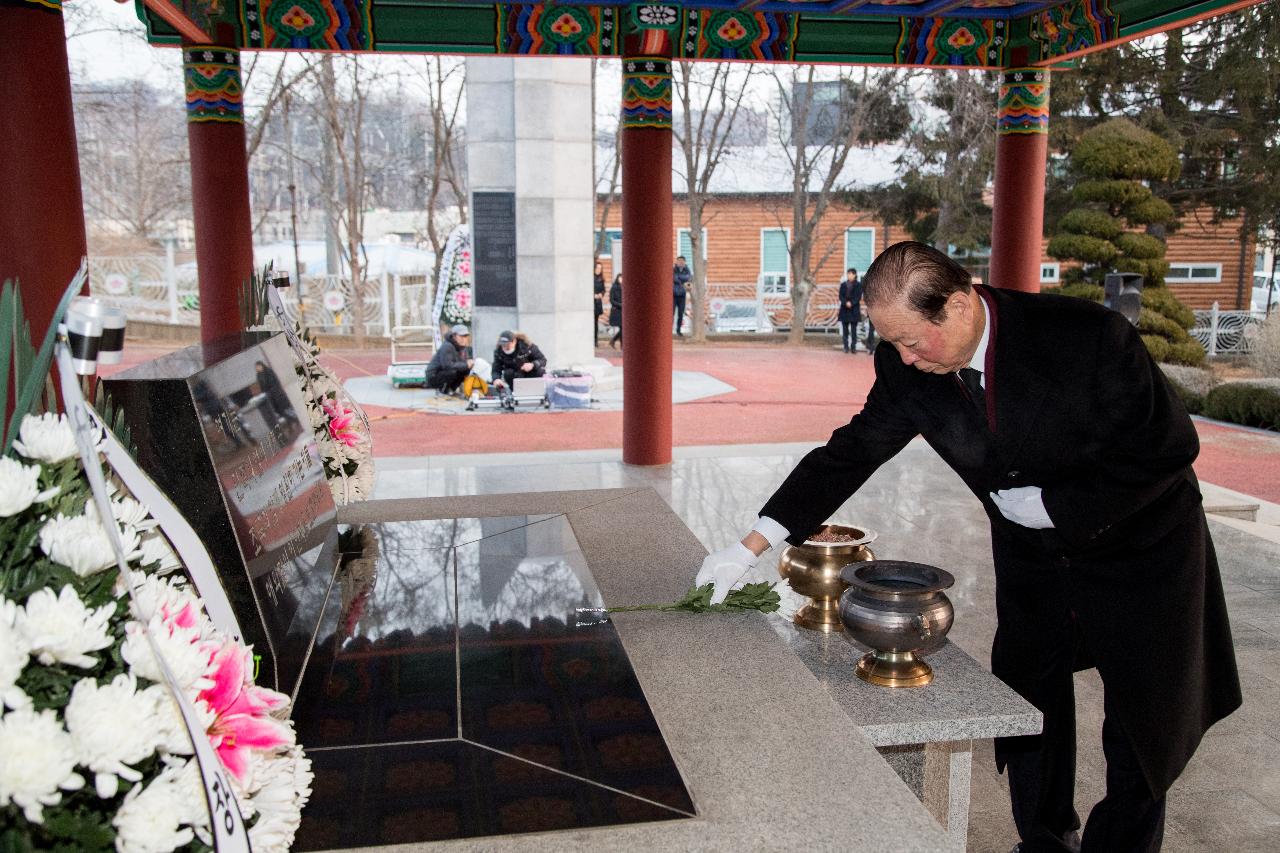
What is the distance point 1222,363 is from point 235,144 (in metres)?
14.3

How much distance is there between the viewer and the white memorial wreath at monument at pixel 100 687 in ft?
3.63

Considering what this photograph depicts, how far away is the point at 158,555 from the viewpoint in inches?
55.1

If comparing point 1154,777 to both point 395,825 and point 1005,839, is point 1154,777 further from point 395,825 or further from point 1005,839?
point 395,825

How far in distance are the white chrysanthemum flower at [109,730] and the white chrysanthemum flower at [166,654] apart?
0.06 m

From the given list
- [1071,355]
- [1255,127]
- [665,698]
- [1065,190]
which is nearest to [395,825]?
[665,698]

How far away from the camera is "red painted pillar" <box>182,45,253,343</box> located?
23.8 feet

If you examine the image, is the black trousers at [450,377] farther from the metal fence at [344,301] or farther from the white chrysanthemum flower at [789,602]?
the white chrysanthemum flower at [789,602]

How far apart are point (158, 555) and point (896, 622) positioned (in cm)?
147

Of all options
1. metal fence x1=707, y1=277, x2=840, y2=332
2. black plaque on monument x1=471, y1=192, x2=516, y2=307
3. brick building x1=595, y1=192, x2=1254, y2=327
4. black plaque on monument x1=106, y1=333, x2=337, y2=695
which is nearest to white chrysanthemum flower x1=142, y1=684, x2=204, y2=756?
black plaque on monument x1=106, y1=333, x2=337, y2=695

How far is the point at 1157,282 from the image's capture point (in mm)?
13695

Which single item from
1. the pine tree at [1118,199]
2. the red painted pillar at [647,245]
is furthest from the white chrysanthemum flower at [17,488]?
the pine tree at [1118,199]

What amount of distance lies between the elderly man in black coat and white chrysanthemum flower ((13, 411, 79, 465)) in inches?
59.9

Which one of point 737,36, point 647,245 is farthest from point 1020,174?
point 647,245

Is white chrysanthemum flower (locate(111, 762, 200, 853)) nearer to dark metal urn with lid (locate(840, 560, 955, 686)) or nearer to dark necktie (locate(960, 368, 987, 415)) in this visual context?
dark metal urn with lid (locate(840, 560, 955, 686))
